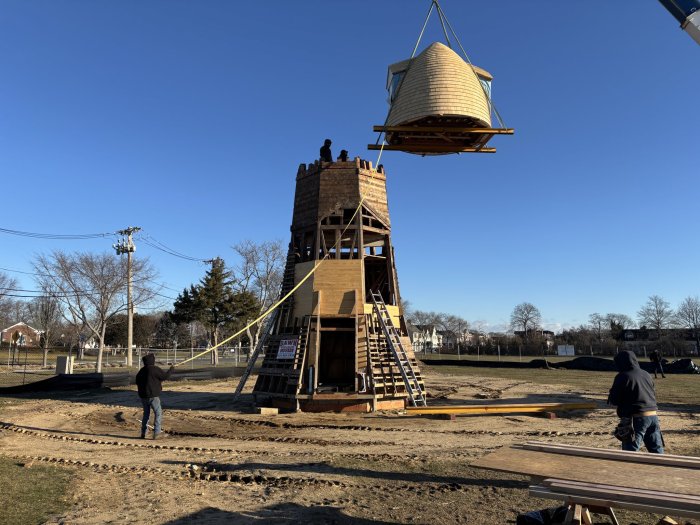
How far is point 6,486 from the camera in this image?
6492 mm

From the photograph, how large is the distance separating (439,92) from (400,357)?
8202 mm

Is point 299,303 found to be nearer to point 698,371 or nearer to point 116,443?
point 116,443

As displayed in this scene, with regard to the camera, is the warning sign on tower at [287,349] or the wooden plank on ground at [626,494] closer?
the wooden plank on ground at [626,494]

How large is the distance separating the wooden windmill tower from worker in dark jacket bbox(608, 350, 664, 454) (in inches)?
315

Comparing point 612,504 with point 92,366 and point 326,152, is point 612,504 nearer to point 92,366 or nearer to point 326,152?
point 326,152

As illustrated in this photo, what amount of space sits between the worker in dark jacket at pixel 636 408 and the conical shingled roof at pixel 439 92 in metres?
7.60

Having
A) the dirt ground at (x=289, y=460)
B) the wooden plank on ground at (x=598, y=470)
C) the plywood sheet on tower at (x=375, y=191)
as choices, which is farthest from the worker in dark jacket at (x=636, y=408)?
the plywood sheet on tower at (x=375, y=191)

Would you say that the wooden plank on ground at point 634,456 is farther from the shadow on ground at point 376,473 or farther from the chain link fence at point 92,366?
the chain link fence at point 92,366

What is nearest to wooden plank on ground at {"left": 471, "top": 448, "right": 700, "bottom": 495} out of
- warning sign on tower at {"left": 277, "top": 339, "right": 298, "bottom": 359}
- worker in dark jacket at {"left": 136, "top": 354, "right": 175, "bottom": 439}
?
worker in dark jacket at {"left": 136, "top": 354, "right": 175, "bottom": 439}

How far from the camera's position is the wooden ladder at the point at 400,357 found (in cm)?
1440

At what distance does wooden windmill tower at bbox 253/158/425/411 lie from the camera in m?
14.4

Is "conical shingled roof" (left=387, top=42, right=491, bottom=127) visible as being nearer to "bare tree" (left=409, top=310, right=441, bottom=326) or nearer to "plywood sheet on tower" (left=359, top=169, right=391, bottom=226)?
"plywood sheet on tower" (left=359, top=169, right=391, bottom=226)

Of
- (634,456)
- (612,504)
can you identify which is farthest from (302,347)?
(612,504)

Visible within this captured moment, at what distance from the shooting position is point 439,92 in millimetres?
11922
